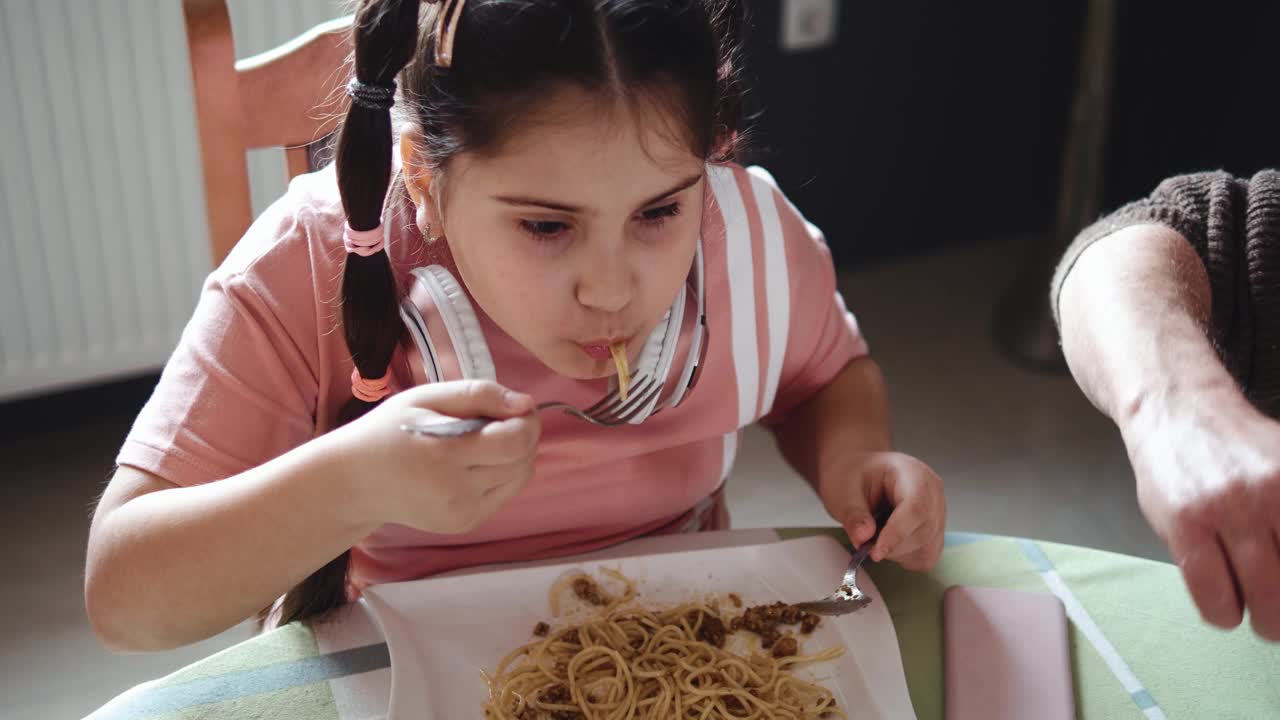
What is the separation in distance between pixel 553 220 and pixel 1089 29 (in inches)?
74.7

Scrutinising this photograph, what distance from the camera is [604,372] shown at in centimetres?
92

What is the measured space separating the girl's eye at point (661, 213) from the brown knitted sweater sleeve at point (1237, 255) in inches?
13.1

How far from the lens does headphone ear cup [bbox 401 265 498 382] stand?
0.90m

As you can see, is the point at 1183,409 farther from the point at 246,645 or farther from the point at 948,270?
the point at 948,270

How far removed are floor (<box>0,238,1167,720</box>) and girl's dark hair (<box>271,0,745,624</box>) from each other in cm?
103

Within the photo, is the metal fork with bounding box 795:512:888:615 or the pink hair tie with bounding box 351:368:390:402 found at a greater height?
the pink hair tie with bounding box 351:368:390:402

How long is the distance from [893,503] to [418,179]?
1.42 ft

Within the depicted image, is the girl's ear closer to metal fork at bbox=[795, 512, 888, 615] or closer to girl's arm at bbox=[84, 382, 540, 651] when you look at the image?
girl's arm at bbox=[84, 382, 540, 651]

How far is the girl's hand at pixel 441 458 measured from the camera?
2.37ft

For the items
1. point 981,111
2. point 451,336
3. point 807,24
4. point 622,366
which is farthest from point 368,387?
point 981,111

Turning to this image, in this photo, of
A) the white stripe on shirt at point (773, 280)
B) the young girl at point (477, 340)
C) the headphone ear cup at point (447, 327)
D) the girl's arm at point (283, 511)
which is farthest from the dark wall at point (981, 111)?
the girl's arm at point (283, 511)

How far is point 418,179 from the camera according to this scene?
89 centimetres

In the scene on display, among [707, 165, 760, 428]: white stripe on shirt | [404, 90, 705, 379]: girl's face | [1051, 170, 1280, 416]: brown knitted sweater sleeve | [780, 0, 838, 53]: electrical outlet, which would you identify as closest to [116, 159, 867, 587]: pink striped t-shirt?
[707, 165, 760, 428]: white stripe on shirt

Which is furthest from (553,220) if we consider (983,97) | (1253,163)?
(1253,163)
